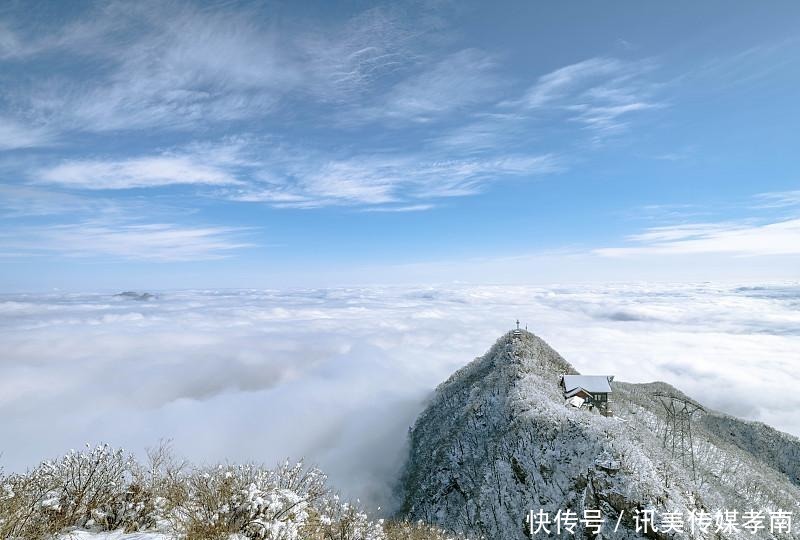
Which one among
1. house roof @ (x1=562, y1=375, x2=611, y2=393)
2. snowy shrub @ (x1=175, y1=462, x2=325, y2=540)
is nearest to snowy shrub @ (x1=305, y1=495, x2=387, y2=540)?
snowy shrub @ (x1=175, y1=462, x2=325, y2=540)

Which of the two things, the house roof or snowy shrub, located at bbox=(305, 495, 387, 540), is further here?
the house roof

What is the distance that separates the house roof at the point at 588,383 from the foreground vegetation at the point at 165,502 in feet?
245

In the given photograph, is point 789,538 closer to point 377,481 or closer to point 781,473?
point 781,473

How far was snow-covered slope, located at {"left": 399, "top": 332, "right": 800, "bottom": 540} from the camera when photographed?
44594mm

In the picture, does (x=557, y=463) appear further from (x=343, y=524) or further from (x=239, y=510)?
(x=239, y=510)

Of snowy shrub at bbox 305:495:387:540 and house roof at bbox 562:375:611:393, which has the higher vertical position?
snowy shrub at bbox 305:495:387:540

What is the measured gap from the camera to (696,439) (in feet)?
275

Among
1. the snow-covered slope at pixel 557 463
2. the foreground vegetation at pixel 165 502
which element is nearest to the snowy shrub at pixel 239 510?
the foreground vegetation at pixel 165 502

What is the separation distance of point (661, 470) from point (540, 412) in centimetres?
1751

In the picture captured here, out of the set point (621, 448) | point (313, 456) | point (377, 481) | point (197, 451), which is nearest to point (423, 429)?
point (377, 481)

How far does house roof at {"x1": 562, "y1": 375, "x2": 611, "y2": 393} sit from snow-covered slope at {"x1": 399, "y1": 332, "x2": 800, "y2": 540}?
317 centimetres

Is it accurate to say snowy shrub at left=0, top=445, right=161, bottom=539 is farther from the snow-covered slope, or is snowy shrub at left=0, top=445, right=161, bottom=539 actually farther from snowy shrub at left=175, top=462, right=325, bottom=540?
the snow-covered slope

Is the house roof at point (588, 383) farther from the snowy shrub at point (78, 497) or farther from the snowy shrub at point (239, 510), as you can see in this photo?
the snowy shrub at point (78, 497)

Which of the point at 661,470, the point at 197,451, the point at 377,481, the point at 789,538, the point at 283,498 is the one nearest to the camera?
the point at 283,498
